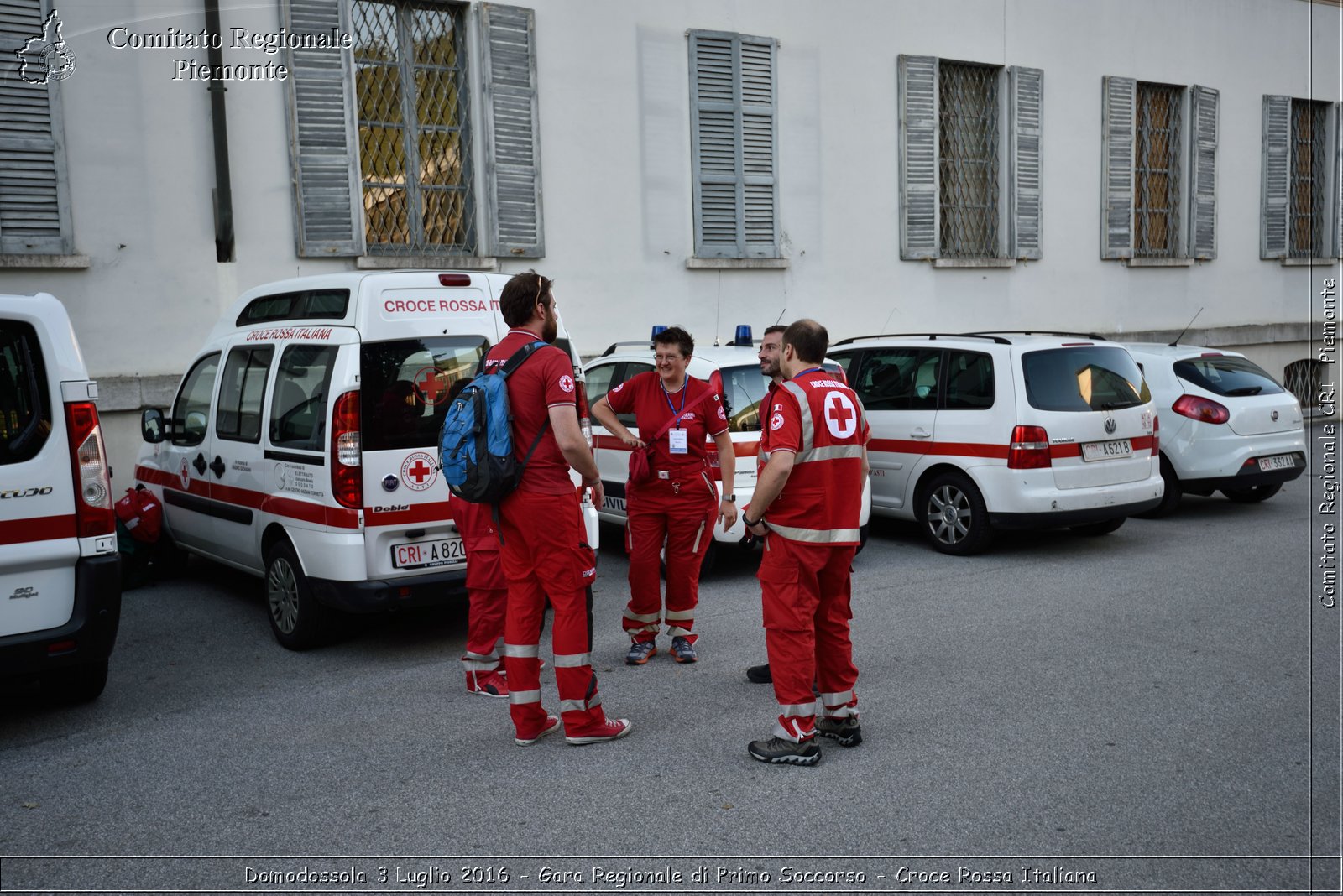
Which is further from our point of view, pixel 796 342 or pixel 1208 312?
pixel 1208 312

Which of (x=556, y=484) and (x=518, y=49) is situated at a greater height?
(x=518, y=49)

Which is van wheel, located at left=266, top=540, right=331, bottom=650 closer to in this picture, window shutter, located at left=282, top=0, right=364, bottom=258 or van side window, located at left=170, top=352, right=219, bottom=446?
van side window, located at left=170, top=352, right=219, bottom=446

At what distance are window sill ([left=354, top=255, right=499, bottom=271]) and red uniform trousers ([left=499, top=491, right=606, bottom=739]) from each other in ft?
19.3

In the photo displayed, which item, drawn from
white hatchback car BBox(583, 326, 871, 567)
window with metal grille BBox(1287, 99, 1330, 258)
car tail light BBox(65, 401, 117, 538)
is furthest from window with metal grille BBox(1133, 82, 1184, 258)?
car tail light BBox(65, 401, 117, 538)

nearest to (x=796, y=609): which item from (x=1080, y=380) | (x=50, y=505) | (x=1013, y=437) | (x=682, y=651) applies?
(x=682, y=651)

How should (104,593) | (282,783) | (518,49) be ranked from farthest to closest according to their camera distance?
1. (518,49)
2. (104,593)
3. (282,783)

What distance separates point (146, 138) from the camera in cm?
928

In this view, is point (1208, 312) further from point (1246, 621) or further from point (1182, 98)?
point (1246, 621)

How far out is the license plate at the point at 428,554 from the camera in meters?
5.83

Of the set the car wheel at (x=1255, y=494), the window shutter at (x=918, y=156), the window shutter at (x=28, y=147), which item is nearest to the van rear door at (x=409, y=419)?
the window shutter at (x=28, y=147)

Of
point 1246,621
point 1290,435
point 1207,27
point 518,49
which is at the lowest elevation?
point 1246,621

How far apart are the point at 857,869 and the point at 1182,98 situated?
15.7 m

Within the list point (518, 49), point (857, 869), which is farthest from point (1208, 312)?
point (857, 869)

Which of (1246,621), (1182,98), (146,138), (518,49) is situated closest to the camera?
(1246,621)
